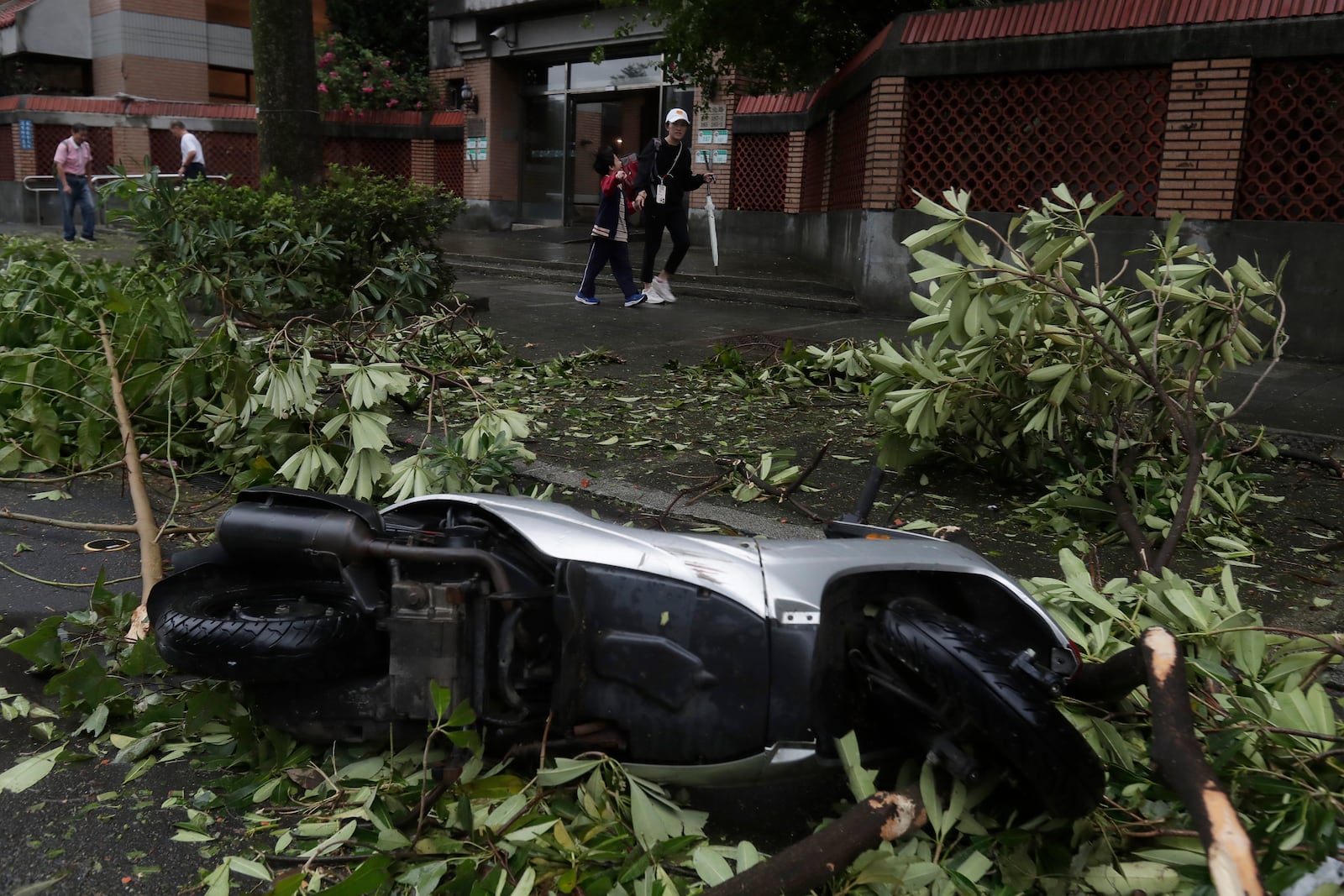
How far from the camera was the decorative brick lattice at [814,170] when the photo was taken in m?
16.1

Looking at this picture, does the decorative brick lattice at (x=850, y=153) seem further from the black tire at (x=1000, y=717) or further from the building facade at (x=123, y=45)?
the building facade at (x=123, y=45)

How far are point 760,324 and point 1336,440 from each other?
5.65m

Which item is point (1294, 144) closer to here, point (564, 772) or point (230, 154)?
point (564, 772)

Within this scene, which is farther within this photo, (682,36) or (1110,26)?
(682,36)

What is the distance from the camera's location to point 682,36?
14.8 m

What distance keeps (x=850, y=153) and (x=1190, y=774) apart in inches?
489

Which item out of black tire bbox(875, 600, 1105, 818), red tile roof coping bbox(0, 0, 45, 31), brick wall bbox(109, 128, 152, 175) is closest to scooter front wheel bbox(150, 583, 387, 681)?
black tire bbox(875, 600, 1105, 818)

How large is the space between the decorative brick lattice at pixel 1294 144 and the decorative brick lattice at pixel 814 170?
6.96 m

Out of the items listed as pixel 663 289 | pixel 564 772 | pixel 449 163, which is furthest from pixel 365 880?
pixel 449 163

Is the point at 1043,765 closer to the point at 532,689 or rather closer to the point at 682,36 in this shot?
the point at 532,689

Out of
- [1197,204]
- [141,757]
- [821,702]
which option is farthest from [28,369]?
[1197,204]

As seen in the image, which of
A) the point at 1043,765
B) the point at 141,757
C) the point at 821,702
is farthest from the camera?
the point at 141,757

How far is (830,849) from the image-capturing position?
2.08 m

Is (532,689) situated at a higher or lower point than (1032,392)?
lower
